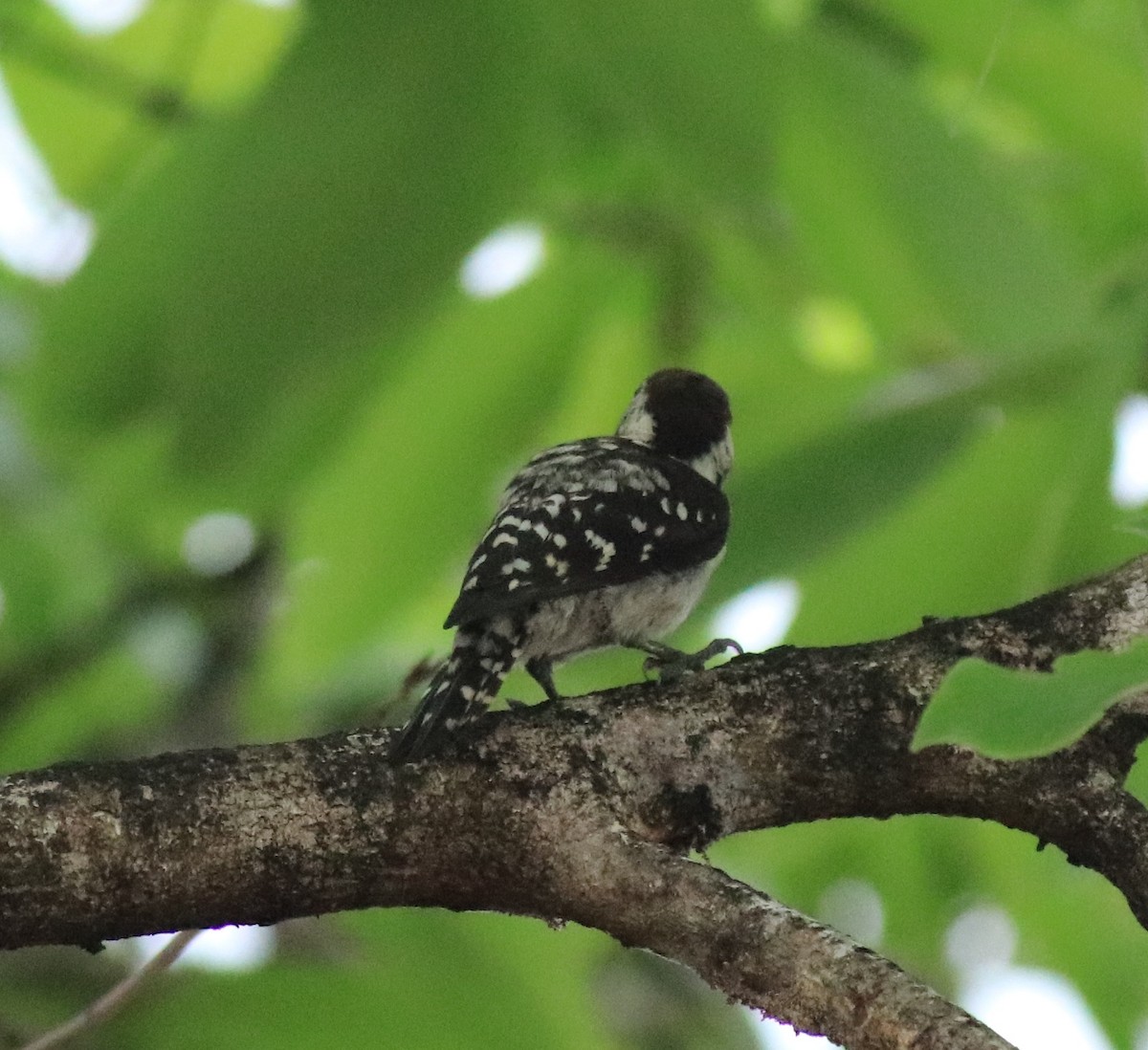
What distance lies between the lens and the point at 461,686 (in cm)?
222

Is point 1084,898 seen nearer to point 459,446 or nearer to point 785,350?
point 785,350

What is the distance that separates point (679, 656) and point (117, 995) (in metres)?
1.15

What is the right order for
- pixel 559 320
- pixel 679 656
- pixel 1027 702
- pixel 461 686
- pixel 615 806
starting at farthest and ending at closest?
pixel 679 656 < pixel 559 320 < pixel 461 686 < pixel 615 806 < pixel 1027 702

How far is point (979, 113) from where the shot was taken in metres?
2.98

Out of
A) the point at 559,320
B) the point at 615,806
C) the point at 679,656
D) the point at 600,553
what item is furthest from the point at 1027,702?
the point at 600,553

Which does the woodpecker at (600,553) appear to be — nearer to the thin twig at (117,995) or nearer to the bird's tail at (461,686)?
the bird's tail at (461,686)

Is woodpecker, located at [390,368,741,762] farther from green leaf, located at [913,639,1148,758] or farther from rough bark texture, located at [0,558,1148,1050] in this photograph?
green leaf, located at [913,639,1148,758]

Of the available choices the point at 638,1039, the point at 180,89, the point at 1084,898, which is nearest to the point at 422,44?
the point at 180,89

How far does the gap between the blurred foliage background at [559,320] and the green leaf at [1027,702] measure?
0.05ft

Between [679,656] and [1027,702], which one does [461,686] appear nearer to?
[679,656]

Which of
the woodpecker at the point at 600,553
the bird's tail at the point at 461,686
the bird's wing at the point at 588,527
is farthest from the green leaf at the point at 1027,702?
the bird's wing at the point at 588,527

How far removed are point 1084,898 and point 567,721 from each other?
1.91m

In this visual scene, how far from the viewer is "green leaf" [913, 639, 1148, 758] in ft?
2.88

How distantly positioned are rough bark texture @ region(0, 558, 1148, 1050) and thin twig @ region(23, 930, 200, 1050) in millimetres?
158
